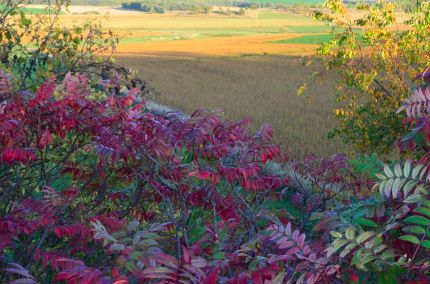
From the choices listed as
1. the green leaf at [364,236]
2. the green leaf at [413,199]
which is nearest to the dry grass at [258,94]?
the green leaf at [413,199]

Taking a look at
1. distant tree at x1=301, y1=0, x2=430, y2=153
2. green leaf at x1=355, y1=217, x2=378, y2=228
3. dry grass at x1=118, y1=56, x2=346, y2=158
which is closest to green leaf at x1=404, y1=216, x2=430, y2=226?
green leaf at x1=355, y1=217, x2=378, y2=228

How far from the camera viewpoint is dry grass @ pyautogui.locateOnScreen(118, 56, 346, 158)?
13.0m

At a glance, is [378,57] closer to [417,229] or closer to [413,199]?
[413,199]

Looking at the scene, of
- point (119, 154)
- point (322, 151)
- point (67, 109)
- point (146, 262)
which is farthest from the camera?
point (322, 151)

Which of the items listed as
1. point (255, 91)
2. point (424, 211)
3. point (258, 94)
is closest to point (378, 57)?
Answer: point (424, 211)

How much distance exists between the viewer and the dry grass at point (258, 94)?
12969 millimetres

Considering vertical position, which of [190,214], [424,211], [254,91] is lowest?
[254,91]

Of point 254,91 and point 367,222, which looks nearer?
point 367,222

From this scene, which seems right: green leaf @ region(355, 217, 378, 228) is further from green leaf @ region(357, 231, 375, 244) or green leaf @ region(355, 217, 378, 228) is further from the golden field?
the golden field

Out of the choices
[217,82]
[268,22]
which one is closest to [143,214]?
[217,82]

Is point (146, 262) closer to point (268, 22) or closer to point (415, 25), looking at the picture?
point (415, 25)

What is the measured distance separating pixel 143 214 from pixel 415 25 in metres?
4.38

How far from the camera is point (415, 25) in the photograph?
7168 millimetres

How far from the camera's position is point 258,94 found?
20062 mm
